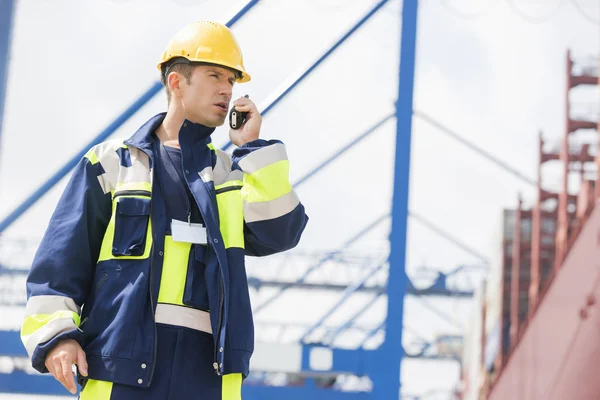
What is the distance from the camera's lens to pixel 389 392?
758 centimetres

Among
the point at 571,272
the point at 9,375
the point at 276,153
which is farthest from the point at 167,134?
the point at 571,272

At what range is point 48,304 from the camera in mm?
2527

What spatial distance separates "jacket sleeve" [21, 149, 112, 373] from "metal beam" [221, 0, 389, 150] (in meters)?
2.80

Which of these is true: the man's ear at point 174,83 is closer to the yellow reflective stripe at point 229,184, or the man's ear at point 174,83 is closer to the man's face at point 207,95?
the man's face at point 207,95

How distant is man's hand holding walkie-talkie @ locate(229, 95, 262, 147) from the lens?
2889mm

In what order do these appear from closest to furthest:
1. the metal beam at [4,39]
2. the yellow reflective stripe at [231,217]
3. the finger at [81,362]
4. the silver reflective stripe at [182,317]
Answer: the finger at [81,362], the silver reflective stripe at [182,317], the yellow reflective stripe at [231,217], the metal beam at [4,39]

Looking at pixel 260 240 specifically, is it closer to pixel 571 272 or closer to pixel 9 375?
pixel 9 375

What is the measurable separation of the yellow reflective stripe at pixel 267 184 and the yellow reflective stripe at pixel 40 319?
1.78 feet

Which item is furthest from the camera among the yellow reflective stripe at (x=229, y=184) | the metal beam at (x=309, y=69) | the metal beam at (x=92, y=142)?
the metal beam at (x=309, y=69)

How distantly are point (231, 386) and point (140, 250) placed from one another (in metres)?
0.40

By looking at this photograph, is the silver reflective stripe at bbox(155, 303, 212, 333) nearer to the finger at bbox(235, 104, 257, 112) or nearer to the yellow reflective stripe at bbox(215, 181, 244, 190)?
the yellow reflective stripe at bbox(215, 181, 244, 190)

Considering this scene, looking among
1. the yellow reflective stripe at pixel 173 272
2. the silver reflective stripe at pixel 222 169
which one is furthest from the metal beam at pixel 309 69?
the yellow reflective stripe at pixel 173 272

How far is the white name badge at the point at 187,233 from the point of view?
2.65m

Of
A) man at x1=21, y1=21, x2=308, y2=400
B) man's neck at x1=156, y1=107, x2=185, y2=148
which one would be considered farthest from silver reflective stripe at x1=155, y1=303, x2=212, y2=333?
man's neck at x1=156, y1=107, x2=185, y2=148
